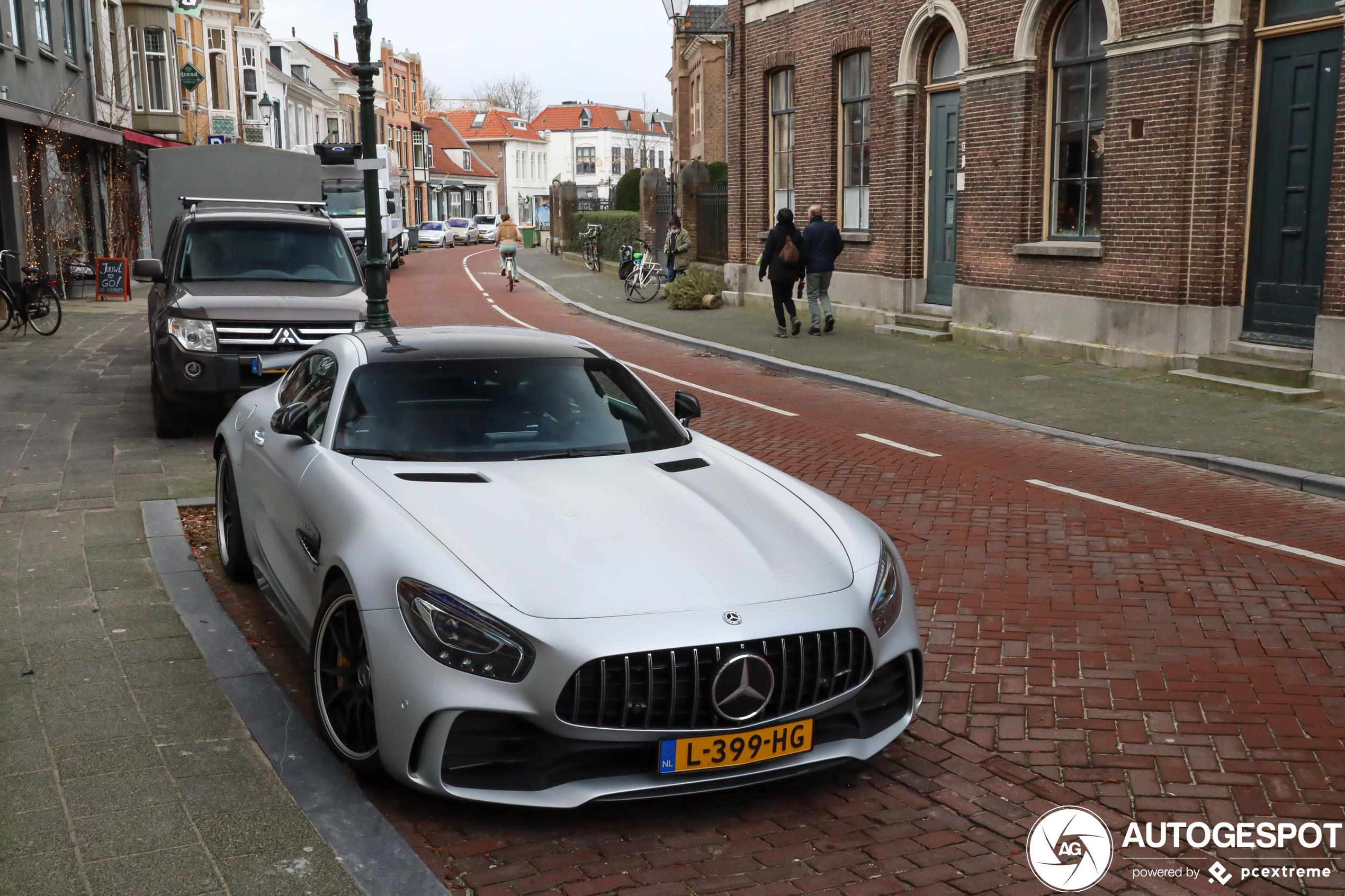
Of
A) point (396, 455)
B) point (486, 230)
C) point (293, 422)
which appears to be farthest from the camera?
point (486, 230)

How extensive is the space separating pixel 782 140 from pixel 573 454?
1968 centimetres

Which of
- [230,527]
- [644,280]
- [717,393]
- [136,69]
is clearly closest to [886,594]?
[230,527]

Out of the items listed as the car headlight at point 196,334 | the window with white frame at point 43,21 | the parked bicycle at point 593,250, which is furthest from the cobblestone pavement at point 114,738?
the parked bicycle at point 593,250

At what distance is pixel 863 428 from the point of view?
11797 millimetres

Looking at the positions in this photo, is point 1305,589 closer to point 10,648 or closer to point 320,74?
point 10,648

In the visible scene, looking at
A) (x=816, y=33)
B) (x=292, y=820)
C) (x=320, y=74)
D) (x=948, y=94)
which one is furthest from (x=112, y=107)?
(x=320, y=74)

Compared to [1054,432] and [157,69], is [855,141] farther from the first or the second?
[157,69]

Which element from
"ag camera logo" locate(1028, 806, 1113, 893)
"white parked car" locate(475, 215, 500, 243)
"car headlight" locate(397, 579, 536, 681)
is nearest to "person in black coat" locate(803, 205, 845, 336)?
"ag camera logo" locate(1028, 806, 1113, 893)

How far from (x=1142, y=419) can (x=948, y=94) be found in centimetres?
848

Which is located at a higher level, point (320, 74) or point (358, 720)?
point (320, 74)

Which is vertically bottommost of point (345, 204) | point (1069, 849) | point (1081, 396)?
point (1069, 849)

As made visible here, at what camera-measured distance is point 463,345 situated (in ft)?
18.7

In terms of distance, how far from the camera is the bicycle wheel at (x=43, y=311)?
62.4 ft

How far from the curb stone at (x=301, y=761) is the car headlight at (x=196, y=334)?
4.28 meters
